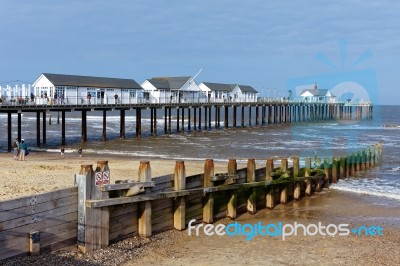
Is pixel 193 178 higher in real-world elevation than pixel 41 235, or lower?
higher

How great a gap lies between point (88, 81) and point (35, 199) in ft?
125

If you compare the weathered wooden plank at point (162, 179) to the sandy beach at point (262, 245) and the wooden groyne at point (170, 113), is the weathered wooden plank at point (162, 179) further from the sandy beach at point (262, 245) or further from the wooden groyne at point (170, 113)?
the wooden groyne at point (170, 113)

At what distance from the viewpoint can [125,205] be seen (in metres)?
10.6

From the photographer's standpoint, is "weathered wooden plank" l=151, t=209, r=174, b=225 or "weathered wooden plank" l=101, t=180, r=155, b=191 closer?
"weathered wooden plank" l=101, t=180, r=155, b=191

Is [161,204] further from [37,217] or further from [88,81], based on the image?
[88,81]

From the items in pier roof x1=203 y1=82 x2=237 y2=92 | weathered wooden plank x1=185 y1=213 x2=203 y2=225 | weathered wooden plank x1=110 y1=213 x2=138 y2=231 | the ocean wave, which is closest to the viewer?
weathered wooden plank x1=110 y1=213 x2=138 y2=231

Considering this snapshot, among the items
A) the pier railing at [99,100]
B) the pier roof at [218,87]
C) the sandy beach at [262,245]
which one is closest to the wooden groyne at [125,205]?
the sandy beach at [262,245]

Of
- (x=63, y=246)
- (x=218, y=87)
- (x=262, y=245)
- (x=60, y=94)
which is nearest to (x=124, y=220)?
(x=63, y=246)

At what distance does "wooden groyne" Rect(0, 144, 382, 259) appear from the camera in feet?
28.6

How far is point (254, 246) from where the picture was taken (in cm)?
1136

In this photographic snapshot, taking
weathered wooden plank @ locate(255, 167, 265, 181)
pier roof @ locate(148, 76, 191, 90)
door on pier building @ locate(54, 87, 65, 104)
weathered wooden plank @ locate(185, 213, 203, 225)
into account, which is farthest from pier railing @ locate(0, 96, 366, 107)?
weathered wooden plank @ locate(185, 213, 203, 225)

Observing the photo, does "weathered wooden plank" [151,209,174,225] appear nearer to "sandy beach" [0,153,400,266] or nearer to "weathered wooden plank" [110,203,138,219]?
"sandy beach" [0,153,400,266]

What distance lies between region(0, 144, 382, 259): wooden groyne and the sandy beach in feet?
0.82

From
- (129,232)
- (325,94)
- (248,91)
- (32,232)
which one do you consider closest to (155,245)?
(129,232)
